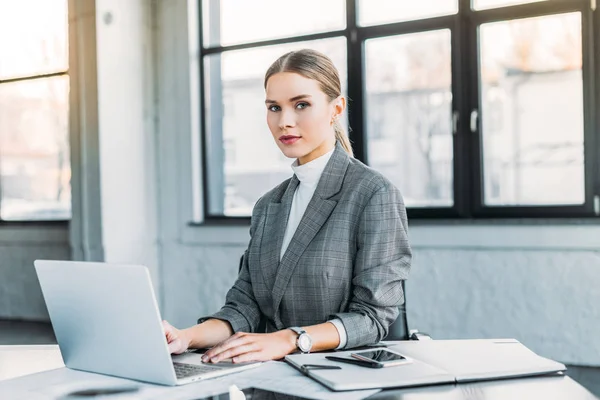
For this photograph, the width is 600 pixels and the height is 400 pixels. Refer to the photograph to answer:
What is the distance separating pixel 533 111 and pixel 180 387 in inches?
129

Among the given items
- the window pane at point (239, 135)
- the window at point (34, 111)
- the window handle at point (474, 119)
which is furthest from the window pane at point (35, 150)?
the window handle at point (474, 119)

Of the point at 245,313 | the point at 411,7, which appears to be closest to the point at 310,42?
the point at 411,7

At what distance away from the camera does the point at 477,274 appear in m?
4.17

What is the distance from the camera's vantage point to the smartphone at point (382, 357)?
139 centimetres

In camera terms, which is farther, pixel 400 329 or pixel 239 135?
pixel 239 135

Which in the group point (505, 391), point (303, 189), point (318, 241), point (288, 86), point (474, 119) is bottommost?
point (505, 391)

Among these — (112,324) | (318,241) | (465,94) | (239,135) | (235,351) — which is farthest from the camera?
(239,135)

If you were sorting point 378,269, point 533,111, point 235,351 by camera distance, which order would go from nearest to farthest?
point 235,351, point 378,269, point 533,111

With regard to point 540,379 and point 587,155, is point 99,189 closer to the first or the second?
point 587,155

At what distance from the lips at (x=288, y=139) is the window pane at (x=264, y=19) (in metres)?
2.97

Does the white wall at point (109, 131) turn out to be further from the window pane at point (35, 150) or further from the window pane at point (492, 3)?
the window pane at point (492, 3)

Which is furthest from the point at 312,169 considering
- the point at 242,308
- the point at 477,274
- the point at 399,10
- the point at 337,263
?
the point at 399,10

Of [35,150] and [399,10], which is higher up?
→ [399,10]

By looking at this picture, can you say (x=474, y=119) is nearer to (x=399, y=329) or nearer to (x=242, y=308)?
(x=399, y=329)
